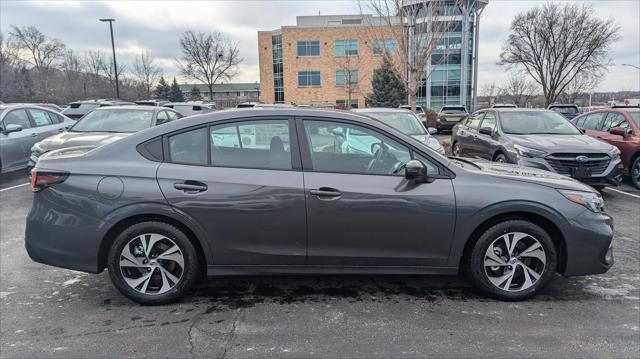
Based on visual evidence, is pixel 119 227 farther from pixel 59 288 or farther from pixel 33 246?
pixel 59 288

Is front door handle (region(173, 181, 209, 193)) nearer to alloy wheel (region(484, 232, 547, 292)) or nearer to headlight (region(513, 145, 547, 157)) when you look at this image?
alloy wheel (region(484, 232, 547, 292))

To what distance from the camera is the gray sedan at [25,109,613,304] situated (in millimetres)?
3426

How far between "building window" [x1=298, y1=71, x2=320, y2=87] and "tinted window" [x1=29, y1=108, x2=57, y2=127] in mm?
43230

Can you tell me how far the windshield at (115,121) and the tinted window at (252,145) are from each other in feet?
17.7

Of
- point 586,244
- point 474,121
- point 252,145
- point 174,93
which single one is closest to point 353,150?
point 252,145

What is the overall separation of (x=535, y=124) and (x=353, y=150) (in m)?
6.40

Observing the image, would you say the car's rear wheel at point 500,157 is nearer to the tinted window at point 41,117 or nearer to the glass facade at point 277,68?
the tinted window at point 41,117

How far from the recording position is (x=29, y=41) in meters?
61.2

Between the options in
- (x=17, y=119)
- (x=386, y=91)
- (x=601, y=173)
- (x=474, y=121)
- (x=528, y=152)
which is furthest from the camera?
(x=386, y=91)

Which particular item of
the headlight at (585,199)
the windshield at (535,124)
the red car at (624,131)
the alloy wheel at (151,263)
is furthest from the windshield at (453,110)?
the alloy wheel at (151,263)

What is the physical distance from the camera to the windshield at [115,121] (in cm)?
827

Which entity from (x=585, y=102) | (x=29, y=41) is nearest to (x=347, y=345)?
(x=585, y=102)

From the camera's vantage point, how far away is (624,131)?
29.1 feet

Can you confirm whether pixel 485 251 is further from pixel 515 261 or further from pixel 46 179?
pixel 46 179
